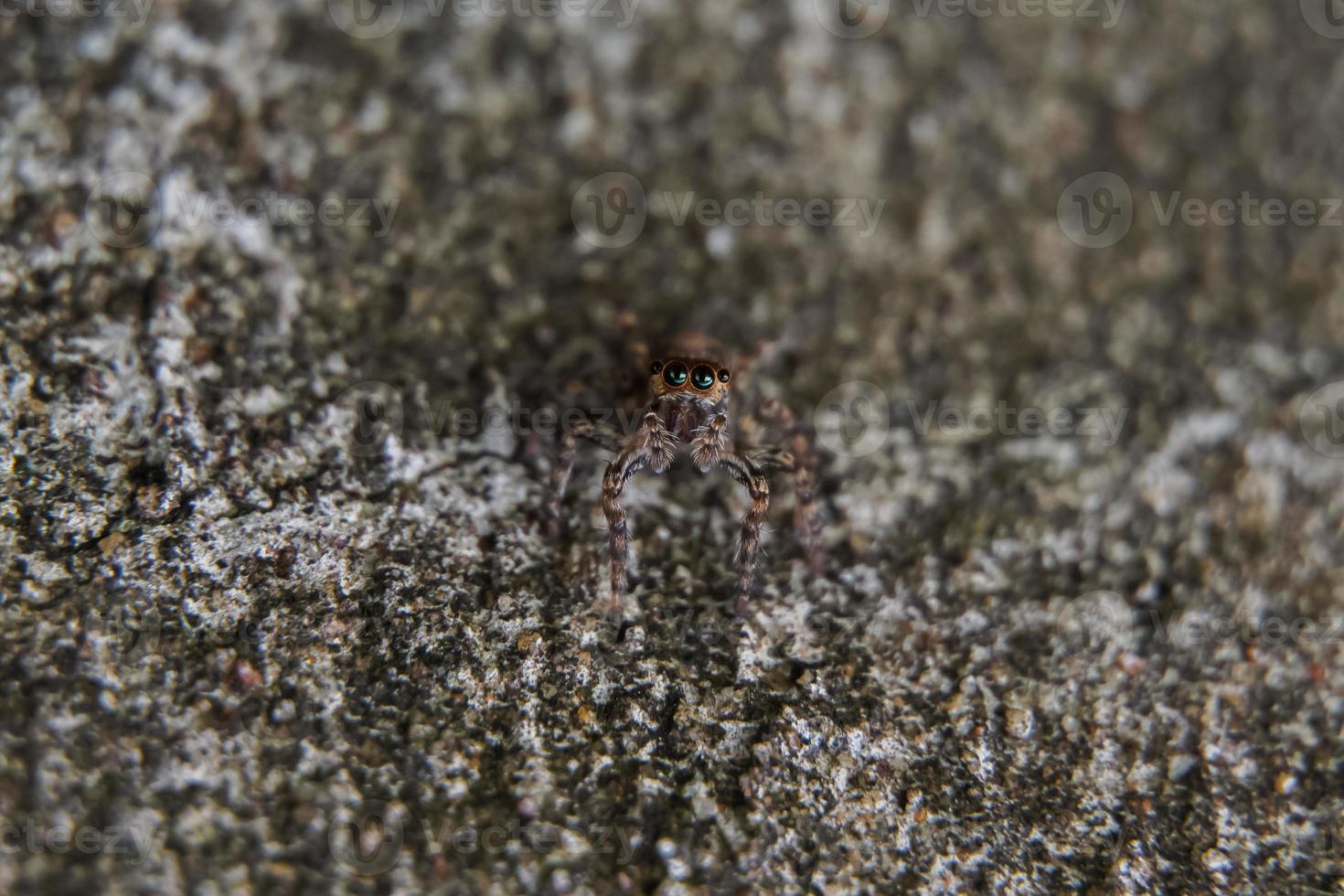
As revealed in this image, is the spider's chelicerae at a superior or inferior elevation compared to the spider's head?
inferior

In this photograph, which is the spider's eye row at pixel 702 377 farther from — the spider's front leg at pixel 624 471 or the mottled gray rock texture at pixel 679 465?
the mottled gray rock texture at pixel 679 465

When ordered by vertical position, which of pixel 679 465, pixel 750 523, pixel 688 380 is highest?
pixel 688 380

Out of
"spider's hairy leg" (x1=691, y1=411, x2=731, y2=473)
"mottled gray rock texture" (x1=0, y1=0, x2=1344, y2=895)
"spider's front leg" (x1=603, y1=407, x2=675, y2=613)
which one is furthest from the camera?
"spider's hairy leg" (x1=691, y1=411, x2=731, y2=473)

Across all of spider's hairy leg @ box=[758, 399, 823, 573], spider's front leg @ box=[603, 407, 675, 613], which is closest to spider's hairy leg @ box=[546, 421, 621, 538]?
spider's front leg @ box=[603, 407, 675, 613]

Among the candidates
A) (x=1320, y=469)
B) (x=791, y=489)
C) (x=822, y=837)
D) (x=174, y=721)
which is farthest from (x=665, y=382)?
(x=1320, y=469)

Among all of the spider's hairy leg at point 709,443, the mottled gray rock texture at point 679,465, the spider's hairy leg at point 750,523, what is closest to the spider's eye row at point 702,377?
the spider's hairy leg at point 709,443

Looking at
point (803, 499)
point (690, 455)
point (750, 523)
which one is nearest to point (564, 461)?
point (690, 455)

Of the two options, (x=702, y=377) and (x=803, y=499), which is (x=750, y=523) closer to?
(x=803, y=499)

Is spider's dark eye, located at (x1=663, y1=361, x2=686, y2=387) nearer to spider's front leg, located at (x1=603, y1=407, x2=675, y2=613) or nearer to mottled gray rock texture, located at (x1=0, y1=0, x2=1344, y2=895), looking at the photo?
spider's front leg, located at (x1=603, y1=407, x2=675, y2=613)
